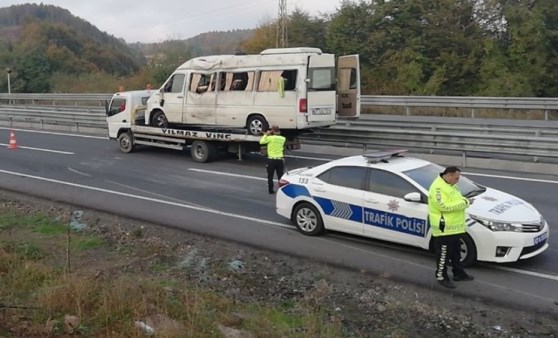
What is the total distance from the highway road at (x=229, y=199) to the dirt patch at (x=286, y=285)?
0.37m

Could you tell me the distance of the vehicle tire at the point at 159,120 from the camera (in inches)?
776

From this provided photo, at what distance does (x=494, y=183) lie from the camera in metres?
14.1

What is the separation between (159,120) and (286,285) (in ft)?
42.2

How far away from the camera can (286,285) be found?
8.12m

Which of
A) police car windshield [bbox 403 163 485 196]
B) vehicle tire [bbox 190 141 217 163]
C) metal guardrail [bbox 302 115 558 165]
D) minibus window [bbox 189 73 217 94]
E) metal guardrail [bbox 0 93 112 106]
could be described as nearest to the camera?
police car windshield [bbox 403 163 485 196]

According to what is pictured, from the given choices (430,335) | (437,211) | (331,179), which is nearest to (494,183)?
(331,179)

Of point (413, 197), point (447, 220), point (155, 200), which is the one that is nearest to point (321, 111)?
point (155, 200)

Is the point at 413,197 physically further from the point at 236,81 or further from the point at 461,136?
the point at 236,81

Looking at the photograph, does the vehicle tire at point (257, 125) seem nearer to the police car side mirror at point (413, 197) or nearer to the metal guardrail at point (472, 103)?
the police car side mirror at point (413, 197)

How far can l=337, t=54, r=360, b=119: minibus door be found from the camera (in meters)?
17.7

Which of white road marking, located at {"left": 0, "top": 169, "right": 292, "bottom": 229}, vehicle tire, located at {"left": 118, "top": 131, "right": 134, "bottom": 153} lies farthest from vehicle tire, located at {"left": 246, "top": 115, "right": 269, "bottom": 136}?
vehicle tire, located at {"left": 118, "top": 131, "right": 134, "bottom": 153}

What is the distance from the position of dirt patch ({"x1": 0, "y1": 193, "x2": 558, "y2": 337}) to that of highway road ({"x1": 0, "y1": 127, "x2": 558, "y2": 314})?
0.37 meters

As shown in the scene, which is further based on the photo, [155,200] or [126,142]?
[126,142]

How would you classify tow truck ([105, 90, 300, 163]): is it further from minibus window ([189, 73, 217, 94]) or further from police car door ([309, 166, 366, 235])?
police car door ([309, 166, 366, 235])
